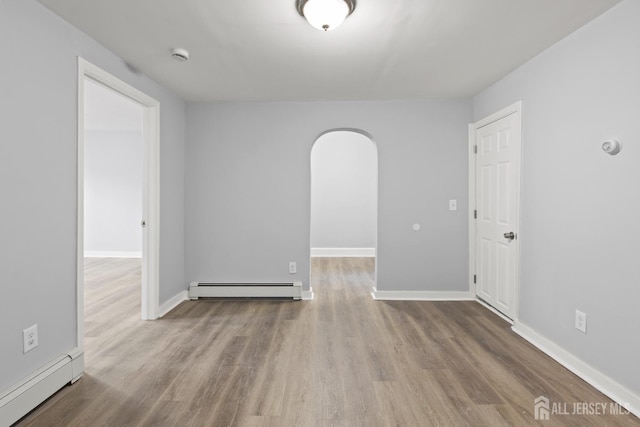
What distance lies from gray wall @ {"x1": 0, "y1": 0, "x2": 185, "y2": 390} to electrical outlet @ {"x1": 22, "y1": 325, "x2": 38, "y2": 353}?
3 cm

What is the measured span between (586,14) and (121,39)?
3096mm

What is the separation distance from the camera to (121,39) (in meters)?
2.39

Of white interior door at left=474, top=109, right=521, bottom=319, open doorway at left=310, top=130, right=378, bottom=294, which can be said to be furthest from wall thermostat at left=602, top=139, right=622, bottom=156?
open doorway at left=310, top=130, right=378, bottom=294

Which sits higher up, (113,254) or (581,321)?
(581,321)

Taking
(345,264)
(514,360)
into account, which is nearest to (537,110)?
(514,360)

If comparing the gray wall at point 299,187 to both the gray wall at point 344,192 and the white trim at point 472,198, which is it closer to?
the white trim at point 472,198

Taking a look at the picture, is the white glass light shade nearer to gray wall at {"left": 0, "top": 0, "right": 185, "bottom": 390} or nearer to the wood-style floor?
gray wall at {"left": 0, "top": 0, "right": 185, "bottom": 390}

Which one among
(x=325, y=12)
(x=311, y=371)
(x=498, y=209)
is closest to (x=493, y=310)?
(x=498, y=209)

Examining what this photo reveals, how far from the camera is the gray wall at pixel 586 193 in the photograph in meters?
1.94

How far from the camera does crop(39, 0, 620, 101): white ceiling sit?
6.57 ft

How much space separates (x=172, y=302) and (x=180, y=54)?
2.52 meters

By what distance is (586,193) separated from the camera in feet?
7.34

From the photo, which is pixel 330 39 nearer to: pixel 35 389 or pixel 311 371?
pixel 311 371

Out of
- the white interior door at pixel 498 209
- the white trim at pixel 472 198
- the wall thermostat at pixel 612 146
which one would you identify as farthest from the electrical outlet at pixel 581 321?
the white trim at pixel 472 198
